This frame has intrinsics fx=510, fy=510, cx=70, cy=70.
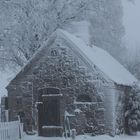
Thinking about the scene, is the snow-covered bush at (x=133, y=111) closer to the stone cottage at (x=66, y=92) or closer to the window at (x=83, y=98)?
the stone cottage at (x=66, y=92)

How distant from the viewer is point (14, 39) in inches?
1201

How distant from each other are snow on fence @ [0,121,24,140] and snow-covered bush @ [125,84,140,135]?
5.78m

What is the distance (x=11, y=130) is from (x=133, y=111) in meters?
7.14

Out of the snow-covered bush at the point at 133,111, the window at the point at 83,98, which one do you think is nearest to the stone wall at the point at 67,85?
the window at the point at 83,98

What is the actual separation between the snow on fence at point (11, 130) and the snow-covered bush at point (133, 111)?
5781 mm

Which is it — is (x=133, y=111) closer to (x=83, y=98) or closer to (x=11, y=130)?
(x=83, y=98)

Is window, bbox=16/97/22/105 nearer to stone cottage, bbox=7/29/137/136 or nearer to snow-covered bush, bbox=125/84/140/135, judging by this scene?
stone cottage, bbox=7/29/137/136

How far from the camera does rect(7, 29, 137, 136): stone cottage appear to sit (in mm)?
24594

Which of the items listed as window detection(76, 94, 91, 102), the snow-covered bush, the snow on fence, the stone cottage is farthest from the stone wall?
the snow-covered bush

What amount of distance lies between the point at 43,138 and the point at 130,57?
19745mm

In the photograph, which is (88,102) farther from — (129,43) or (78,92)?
(129,43)

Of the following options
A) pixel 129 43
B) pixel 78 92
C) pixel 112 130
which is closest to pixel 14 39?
pixel 78 92

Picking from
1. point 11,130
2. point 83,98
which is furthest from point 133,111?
point 11,130

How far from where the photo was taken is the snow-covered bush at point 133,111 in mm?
26406
